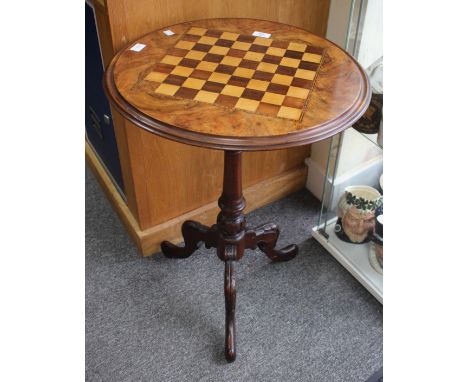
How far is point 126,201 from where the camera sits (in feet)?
7.16

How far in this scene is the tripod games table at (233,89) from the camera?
1.20 m

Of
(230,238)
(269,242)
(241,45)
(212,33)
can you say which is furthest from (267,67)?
(269,242)

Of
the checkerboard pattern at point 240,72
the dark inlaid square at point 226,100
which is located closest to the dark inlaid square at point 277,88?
the checkerboard pattern at point 240,72

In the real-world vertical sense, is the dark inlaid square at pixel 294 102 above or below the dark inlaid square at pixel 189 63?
below

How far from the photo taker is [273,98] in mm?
1303

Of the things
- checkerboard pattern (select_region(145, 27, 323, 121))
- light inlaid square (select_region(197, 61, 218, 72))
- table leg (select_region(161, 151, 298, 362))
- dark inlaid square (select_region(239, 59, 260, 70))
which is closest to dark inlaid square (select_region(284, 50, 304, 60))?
checkerboard pattern (select_region(145, 27, 323, 121))

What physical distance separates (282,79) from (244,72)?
0.37ft

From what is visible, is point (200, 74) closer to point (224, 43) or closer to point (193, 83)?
point (193, 83)

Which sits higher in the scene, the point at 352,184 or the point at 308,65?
the point at 308,65

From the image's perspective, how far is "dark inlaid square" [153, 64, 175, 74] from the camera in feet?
4.60

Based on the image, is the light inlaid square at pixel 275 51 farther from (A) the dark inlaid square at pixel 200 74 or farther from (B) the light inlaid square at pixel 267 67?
(A) the dark inlaid square at pixel 200 74

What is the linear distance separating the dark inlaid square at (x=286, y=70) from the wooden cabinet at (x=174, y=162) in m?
0.44

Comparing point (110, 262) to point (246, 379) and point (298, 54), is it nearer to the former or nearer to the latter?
point (246, 379)
